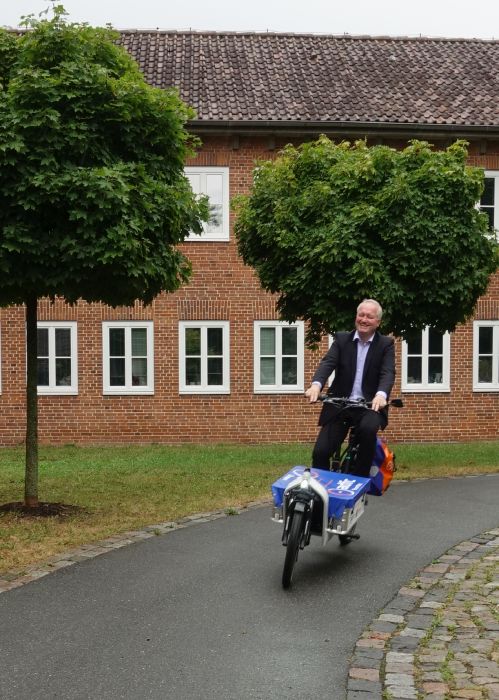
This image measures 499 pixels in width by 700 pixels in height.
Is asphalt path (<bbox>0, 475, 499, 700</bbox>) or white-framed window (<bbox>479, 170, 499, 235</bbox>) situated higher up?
white-framed window (<bbox>479, 170, 499, 235</bbox>)

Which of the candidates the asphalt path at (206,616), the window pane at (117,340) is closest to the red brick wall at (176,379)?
the window pane at (117,340)

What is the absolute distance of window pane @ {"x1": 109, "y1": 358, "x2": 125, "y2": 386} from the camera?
2094cm

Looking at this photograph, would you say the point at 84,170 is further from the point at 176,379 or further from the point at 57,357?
the point at 57,357

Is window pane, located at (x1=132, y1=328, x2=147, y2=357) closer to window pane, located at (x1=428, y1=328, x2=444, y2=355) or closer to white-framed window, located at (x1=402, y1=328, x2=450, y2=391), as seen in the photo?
white-framed window, located at (x1=402, y1=328, x2=450, y2=391)

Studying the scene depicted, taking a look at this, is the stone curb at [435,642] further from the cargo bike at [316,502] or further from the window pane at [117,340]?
the window pane at [117,340]

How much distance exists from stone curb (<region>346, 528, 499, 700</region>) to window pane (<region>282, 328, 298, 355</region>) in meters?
14.2

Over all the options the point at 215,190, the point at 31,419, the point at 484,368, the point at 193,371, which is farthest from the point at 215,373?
the point at 31,419

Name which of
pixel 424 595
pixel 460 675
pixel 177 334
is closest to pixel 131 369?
pixel 177 334

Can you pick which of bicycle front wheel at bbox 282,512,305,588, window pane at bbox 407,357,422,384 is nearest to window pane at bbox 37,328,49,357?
window pane at bbox 407,357,422,384

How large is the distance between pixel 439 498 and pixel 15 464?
26.7ft

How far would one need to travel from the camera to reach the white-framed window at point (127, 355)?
68.4ft

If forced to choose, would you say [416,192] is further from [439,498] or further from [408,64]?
[408,64]

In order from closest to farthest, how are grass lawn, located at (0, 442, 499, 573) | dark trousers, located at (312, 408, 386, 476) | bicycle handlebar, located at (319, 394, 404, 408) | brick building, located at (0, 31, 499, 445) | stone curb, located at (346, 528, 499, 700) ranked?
stone curb, located at (346, 528, 499, 700)
bicycle handlebar, located at (319, 394, 404, 408)
dark trousers, located at (312, 408, 386, 476)
grass lawn, located at (0, 442, 499, 573)
brick building, located at (0, 31, 499, 445)

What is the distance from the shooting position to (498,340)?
21562mm
